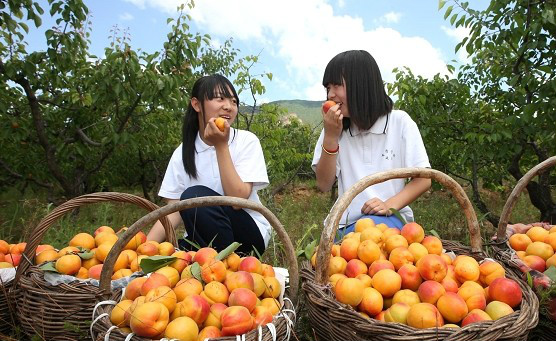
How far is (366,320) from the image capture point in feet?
3.95

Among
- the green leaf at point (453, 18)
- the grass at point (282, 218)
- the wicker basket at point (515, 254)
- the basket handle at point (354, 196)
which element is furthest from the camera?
the grass at point (282, 218)

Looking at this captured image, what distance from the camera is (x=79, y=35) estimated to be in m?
4.13

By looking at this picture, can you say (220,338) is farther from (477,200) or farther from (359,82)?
(477,200)

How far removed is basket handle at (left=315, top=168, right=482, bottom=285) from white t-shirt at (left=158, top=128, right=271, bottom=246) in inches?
42.1

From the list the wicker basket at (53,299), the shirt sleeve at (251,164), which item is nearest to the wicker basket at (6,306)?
the wicker basket at (53,299)

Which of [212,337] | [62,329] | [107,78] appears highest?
[107,78]

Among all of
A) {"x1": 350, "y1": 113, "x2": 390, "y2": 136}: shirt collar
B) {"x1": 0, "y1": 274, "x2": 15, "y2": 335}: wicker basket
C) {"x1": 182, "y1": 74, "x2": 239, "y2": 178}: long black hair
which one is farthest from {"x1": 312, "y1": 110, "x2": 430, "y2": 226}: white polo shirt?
{"x1": 0, "y1": 274, "x2": 15, "y2": 335}: wicker basket

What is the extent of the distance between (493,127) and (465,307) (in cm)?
240

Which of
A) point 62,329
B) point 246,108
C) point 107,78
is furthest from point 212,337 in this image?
point 246,108

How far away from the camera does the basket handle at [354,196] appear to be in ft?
4.45

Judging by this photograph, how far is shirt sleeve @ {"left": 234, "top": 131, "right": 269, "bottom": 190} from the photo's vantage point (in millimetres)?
2439

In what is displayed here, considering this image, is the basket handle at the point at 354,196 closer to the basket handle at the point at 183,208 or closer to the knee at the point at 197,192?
the basket handle at the point at 183,208

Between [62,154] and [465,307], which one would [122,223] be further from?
[465,307]

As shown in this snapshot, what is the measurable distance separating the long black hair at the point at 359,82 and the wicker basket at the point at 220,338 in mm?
1018
